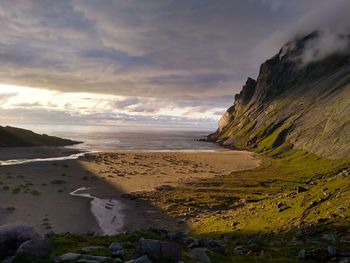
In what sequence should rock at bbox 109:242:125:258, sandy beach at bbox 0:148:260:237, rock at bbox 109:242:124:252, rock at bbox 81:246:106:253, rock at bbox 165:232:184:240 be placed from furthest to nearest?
sandy beach at bbox 0:148:260:237
rock at bbox 165:232:184:240
rock at bbox 109:242:124:252
rock at bbox 81:246:106:253
rock at bbox 109:242:125:258

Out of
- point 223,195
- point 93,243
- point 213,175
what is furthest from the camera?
point 213,175

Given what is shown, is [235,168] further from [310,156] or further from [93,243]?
[93,243]

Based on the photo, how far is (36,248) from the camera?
21.3 meters

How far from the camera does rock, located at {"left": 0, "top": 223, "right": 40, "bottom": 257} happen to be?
2189cm

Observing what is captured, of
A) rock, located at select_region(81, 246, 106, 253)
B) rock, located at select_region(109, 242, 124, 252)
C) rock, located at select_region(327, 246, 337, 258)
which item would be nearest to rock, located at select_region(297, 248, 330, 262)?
rock, located at select_region(327, 246, 337, 258)

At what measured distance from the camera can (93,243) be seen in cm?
2731

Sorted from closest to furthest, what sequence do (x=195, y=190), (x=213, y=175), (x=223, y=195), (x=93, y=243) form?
(x=93, y=243)
(x=223, y=195)
(x=195, y=190)
(x=213, y=175)

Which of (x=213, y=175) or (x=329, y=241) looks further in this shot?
(x=213, y=175)

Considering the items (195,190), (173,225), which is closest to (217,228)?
(173,225)

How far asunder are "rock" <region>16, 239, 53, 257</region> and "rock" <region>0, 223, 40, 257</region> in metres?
1.29

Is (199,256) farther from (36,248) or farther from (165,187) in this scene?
(165,187)

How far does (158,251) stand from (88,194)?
56.5 m

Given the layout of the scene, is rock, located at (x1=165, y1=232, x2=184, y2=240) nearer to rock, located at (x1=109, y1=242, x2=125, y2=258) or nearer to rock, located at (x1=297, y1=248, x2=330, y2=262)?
rock, located at (x1=109, y1=242, x2=125, y2=258)

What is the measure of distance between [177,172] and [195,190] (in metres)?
31.8
